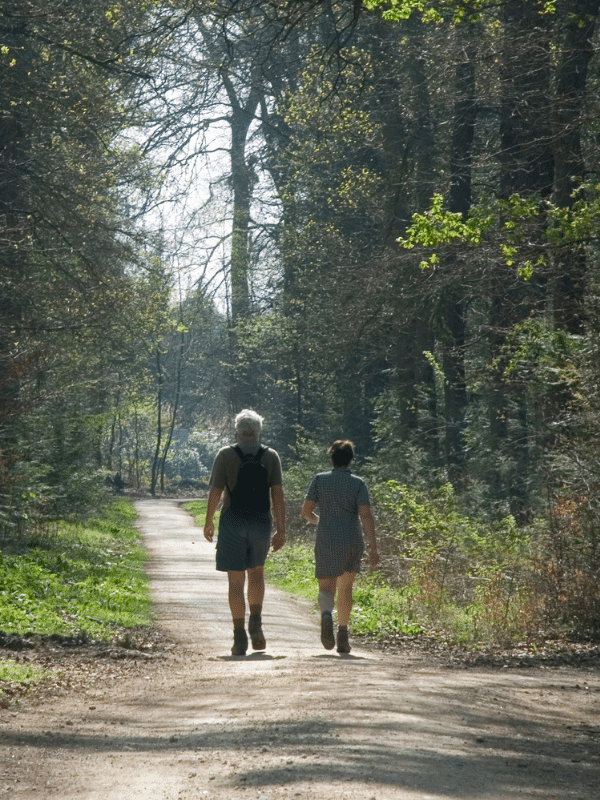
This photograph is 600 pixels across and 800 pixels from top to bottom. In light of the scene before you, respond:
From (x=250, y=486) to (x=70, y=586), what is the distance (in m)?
6.38

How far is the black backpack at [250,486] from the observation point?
950cm

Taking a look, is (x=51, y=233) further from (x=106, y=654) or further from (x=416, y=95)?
(x=106, y=654)

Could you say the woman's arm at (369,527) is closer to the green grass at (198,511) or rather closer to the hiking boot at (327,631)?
the hiking boot at (327,631)

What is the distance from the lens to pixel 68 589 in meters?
14.6

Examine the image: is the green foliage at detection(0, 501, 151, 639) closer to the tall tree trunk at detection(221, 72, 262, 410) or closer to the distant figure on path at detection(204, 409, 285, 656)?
the distant figure on path at detection(204, 409, 285, 656)

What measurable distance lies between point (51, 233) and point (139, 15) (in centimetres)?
504

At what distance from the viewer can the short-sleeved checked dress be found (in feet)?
32.8

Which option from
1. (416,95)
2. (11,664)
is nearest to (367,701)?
(11,664)

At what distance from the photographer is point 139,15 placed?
61.9 feet

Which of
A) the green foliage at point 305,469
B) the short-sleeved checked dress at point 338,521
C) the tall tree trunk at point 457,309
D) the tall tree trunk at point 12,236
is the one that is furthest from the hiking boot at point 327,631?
the green foliage at point 305,469

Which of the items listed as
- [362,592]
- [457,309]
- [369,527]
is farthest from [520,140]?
[369,527]

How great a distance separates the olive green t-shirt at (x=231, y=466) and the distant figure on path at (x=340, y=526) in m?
0.54

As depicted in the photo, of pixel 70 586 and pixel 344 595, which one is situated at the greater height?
pixel 344 595

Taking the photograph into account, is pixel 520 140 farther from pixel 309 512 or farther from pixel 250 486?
pixel 250 486
